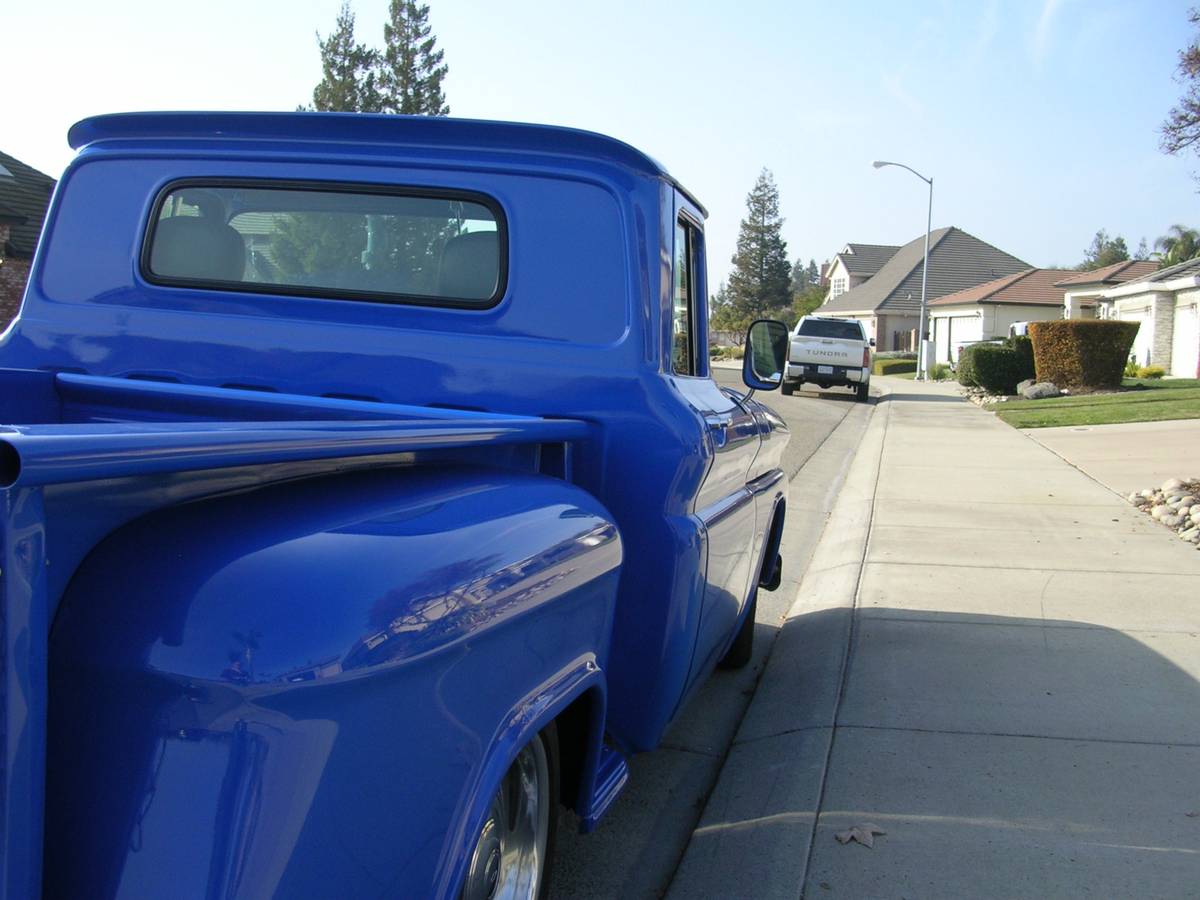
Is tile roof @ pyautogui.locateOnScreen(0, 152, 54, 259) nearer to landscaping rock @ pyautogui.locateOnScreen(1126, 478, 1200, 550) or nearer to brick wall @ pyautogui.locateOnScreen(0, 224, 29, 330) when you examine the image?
brick wall @ pyautogui.locateOnScreen(0, 224, 29, 330)

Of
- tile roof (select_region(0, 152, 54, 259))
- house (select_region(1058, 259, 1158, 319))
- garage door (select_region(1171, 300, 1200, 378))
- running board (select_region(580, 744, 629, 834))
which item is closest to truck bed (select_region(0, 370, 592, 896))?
running board (select_region(580, 744, 629, 834))

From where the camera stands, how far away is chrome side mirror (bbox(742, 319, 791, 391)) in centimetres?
479

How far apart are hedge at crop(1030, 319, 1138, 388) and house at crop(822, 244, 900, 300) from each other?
5483 centimetres

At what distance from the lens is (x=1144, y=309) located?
119 feet

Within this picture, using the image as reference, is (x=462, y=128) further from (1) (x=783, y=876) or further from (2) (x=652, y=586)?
(1) (x=783, y=876)

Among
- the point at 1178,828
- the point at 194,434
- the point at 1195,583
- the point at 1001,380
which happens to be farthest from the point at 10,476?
the point at 1001,380

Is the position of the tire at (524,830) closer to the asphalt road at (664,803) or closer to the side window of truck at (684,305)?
the asphalt road at (664,803)

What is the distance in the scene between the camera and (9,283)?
773 inches

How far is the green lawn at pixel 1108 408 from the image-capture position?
59.8 ft

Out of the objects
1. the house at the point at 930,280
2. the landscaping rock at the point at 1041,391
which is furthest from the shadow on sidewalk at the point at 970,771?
the house at the point at 930,280

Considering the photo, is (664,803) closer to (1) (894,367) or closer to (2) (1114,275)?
(1) (894,367)

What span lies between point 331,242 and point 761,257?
91064 millimetres

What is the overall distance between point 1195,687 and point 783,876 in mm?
→ 2645

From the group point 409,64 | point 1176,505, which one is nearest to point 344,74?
point 409,64
